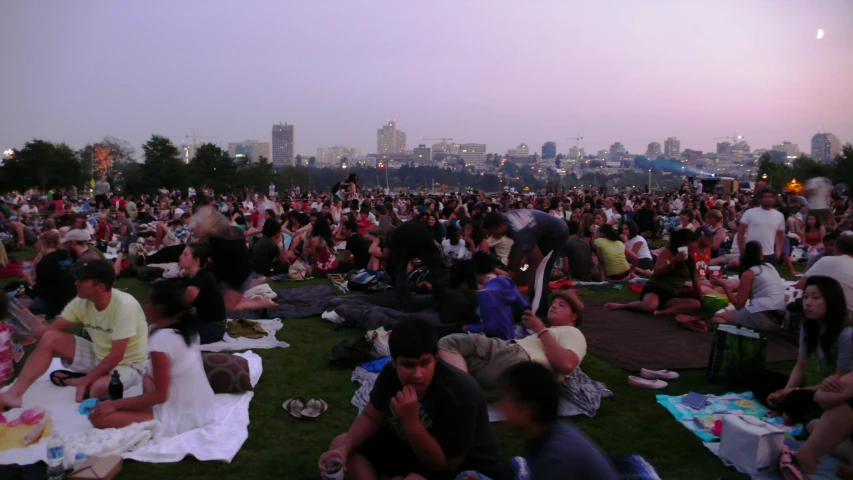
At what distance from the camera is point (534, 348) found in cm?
511

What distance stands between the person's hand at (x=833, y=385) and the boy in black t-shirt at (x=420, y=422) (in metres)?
2.24

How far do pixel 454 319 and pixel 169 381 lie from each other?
304 cm

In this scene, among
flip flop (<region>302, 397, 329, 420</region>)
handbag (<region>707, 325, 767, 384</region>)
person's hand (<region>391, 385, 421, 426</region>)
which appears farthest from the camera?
handbag (<region>707, 325, 767, 384</region>)

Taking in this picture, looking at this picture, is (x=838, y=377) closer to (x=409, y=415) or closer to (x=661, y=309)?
(x=409, y=415)

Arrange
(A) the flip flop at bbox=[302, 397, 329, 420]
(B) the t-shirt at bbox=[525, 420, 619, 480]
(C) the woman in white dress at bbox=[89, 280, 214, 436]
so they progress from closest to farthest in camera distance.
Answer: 1. (B) the t-shirt at bbox=[525, 420, 619, 480]
2. (C) the woman in white dress at bbox=[89, 280, 214, 436]
3. (A) the flip flop at bbox=[302, 397, 329, 420]

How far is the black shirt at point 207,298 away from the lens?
5922 millimetres

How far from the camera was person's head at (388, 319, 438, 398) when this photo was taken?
2.82m

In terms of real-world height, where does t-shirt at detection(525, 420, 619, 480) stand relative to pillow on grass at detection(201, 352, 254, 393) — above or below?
above

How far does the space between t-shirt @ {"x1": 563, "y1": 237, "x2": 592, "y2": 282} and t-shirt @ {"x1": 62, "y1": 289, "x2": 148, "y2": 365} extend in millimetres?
7354

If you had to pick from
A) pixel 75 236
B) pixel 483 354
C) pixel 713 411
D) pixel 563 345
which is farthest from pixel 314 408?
pixel 75 236

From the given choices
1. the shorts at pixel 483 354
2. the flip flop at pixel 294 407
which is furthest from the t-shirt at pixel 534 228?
the flip flop at pixel 294 407

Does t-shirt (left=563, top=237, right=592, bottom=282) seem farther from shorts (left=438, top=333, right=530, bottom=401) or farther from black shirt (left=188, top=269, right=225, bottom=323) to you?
black shirt (left=188, top=269, right=225, bottom=323)

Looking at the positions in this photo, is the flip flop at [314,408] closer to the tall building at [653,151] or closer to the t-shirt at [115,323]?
the t-shirt at [115,323]

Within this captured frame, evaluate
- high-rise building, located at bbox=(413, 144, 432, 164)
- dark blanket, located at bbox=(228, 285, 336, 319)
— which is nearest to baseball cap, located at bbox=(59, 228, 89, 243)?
dark blanket, located at bbox=(228, 285, 336, 319)
